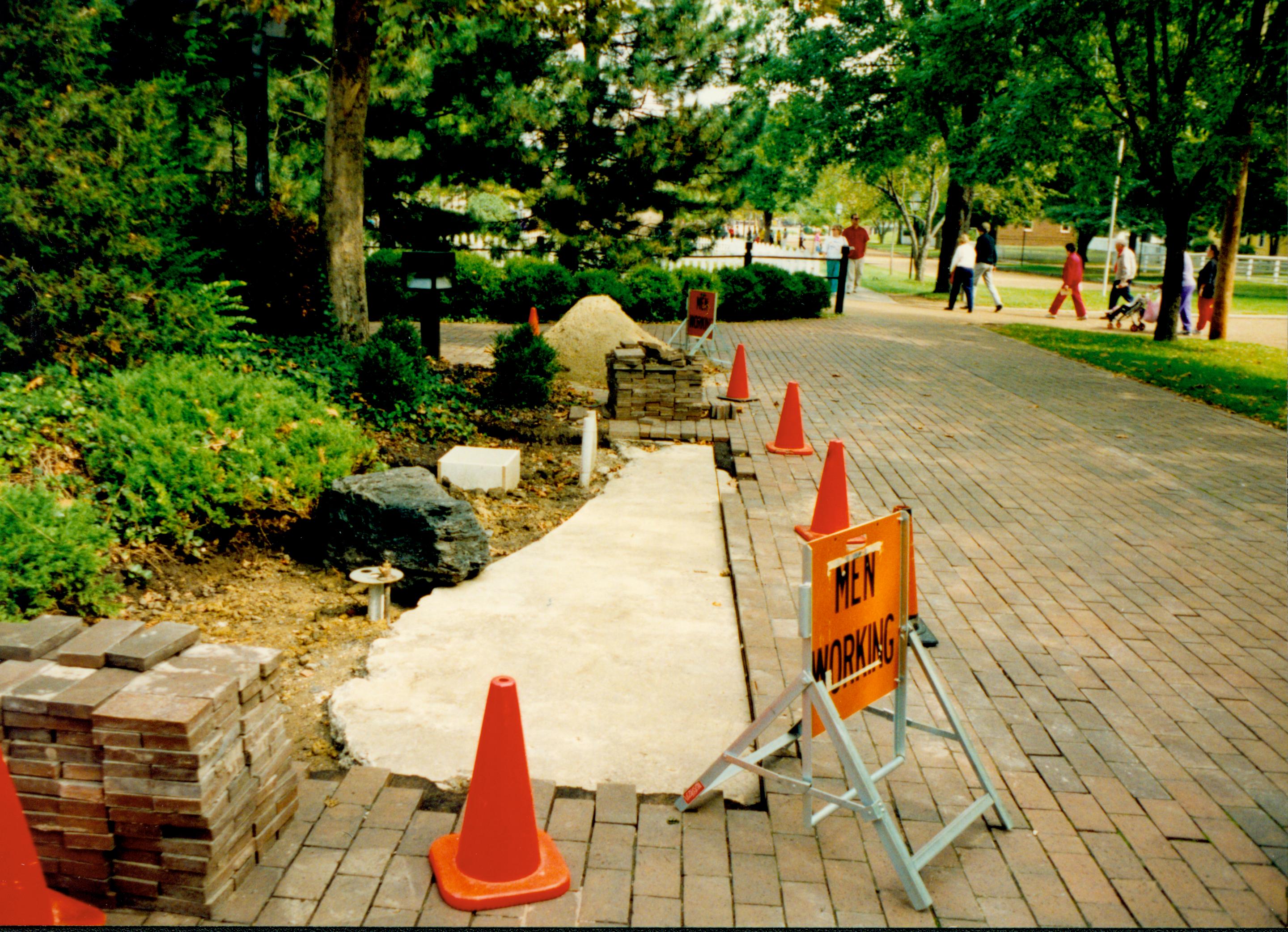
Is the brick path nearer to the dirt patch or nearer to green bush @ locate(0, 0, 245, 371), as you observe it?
the dirt patch

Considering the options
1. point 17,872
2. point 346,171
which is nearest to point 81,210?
point 346,171

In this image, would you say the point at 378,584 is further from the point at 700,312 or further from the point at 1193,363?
the point at 1193,363

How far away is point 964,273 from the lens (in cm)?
2286

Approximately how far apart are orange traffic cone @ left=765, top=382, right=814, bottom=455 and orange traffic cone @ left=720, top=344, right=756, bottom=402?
6.75ft

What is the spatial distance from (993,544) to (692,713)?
129 inches

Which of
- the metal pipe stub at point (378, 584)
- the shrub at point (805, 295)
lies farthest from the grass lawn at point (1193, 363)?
the metal pipe stub at point (378, 584)

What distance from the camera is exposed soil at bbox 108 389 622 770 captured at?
4285 millimetres

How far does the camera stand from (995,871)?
3.20 metres

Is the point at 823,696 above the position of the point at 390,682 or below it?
above

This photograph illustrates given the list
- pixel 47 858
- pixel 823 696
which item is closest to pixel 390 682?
pixel 47 858

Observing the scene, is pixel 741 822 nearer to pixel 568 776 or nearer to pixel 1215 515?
pixel 568 776

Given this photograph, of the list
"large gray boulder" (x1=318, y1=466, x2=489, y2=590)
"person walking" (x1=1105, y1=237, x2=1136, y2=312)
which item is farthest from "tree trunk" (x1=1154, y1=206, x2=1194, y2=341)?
"large gray boulder" (x1=318, y1=466, x2=489, y2=590)

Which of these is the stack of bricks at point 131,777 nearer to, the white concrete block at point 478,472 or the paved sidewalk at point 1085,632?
the paved sidewalk at point 1085,632

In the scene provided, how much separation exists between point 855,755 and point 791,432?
6075 mm
